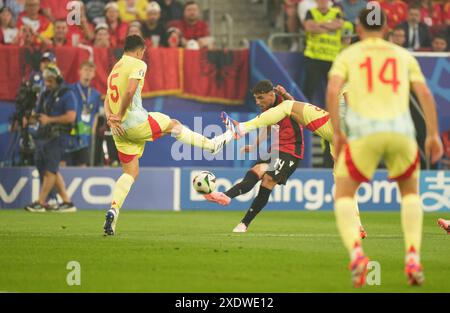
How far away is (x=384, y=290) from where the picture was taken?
963cm

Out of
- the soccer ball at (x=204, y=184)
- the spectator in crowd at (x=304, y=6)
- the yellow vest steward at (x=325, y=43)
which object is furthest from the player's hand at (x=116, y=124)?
the spectator in crowd at (x=304, y=6)

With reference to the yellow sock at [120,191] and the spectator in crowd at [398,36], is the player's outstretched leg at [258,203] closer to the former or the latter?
the yellow sock at [120,191]

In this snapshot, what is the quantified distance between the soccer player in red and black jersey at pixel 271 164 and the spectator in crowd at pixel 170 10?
818 cm

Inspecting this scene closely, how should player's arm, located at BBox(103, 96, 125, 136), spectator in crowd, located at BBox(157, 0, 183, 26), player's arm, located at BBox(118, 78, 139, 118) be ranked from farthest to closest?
spectator in crowd, located at BBox(157, 0, 183, 26) → player's arm, located at BBox(103, 96, 125, 136) → player's arm, located at BBox(118, 78, 139, 118)

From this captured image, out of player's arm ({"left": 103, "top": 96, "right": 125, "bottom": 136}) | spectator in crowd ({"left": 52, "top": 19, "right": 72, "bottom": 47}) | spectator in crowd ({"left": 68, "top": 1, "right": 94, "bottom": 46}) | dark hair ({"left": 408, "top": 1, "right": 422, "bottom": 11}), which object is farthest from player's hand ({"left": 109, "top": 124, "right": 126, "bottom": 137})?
dark hair ({"left": 408, "top": 1, "right": 422, "bottom": 11})

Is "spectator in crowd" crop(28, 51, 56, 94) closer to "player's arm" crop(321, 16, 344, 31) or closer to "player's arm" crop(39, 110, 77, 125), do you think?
"player's arm" crop(39, 110, 77, 125)

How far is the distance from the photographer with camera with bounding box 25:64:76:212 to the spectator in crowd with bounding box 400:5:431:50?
25.3 ft

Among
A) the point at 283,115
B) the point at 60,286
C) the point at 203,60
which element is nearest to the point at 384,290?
the point at 60,286

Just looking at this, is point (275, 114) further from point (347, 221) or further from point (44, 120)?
point (44, 120)

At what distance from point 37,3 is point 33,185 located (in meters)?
3.95

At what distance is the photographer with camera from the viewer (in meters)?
19.8

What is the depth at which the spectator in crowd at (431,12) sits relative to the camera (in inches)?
1006

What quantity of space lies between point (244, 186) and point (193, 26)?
838 centimetres

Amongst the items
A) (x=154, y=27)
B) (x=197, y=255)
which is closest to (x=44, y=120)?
(x=154, y=27)
